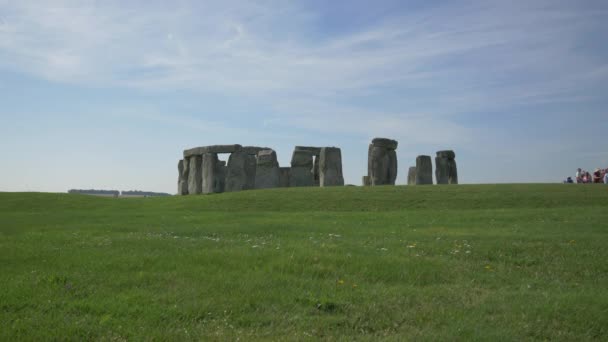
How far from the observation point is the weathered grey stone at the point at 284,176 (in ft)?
137

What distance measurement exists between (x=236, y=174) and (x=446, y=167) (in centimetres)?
1521

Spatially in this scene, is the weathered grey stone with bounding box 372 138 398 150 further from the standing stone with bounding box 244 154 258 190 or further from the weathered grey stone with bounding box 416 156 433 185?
the standing stone with bounding box 244 154 258 190

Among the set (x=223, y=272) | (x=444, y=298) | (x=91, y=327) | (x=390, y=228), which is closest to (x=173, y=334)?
(x=91, y=327)

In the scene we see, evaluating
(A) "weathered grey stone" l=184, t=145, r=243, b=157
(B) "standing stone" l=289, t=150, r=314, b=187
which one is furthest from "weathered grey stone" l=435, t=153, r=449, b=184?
(A) "weathered grey stone" l=184, t=145, r=243, b=157

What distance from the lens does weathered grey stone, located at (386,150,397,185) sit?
37.4m

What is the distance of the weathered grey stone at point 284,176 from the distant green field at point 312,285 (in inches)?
1060

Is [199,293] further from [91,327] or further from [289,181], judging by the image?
[289,181]

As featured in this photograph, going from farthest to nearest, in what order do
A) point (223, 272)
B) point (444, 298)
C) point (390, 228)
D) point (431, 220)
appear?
point (431, 220), point (390, 228), point (223, 272), point (444, 298)

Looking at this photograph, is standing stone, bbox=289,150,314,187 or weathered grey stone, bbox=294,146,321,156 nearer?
standing stone, bbox=289,150,314,187

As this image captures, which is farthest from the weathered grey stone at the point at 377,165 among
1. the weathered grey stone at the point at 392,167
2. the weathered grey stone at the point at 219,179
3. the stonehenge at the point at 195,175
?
the stonehenge at the point at 195,175

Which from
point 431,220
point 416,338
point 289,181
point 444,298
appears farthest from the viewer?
point 289,181

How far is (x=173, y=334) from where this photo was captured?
18.9ft

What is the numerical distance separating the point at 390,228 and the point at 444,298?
316 inches

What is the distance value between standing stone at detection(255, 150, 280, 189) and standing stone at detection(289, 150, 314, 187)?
116 cm
